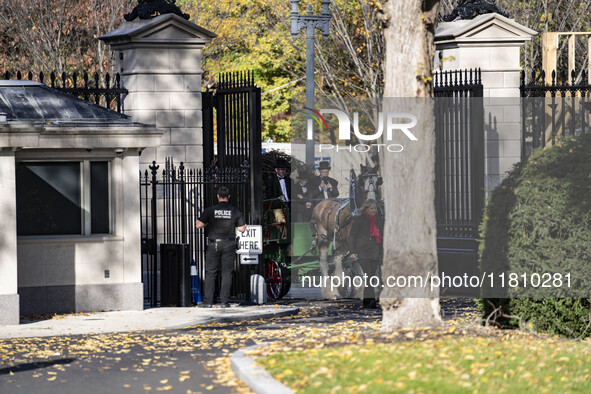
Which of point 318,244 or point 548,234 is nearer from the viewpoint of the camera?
point 548,234

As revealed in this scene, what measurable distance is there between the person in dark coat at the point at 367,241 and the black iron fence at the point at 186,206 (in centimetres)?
182

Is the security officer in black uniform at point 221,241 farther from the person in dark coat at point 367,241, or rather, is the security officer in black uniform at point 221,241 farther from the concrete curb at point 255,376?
the concrete curb at point 255,376

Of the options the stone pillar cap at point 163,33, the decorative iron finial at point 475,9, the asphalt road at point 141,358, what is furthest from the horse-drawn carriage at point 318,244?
the decorative iron finial at point 475,9

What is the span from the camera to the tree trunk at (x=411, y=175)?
35.8 ft

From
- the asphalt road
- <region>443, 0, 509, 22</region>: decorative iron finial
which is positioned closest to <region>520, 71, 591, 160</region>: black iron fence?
<region>443, 0, 509, 22</region>: decorative iron finial

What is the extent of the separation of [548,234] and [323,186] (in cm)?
1311

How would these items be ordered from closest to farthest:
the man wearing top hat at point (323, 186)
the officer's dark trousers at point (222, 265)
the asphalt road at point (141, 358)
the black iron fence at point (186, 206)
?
the asphalt road at point (141, 358) < the officer's dark trousers at point (222, 265) < the black iron fence at point (186, 206) < the man wearing top hat at point (323, 186)

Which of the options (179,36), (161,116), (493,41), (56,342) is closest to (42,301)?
(56,342)

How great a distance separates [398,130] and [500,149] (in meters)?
7.07

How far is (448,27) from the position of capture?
62.5 ft

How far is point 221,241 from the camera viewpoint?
53.3 feet

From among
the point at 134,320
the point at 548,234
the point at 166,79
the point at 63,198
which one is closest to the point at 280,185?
the point at 166,79

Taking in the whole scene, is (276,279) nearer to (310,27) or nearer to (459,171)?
(459,171)

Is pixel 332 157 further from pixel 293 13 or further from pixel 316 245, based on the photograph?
pixel 316 245
